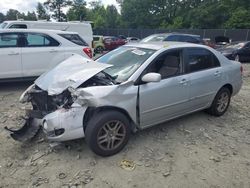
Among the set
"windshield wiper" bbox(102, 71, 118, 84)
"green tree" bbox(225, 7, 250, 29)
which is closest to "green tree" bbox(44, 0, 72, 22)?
"green tree" bbox(225, 7, 250, 29)

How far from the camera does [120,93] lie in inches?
157

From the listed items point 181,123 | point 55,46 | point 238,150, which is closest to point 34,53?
point 55,46

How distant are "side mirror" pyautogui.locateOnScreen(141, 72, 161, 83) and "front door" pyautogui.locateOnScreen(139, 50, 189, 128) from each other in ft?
0.37

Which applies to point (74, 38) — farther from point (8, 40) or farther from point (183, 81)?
point (183, 81)

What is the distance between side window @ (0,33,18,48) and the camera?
24.1 ft

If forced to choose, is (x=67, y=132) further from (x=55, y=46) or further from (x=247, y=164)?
(x=55, y=46)

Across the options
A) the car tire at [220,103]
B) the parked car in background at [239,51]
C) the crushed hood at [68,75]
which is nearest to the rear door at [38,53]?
the crushed hood at [68,75]

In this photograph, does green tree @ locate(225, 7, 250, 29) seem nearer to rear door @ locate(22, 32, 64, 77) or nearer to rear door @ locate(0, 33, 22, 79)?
rear door @ locate(22, 32, 64, 77)

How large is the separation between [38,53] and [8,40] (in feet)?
2.63

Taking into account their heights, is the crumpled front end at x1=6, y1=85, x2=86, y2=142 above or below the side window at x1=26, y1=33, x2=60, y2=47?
below

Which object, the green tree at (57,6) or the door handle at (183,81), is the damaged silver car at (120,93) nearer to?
the door handle at (183,81)

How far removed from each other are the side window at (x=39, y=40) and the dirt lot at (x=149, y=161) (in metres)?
3.07

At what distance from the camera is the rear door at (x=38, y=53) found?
7.59 metres

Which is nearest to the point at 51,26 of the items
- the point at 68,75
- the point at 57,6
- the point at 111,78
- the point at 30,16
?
the point at 68,75
